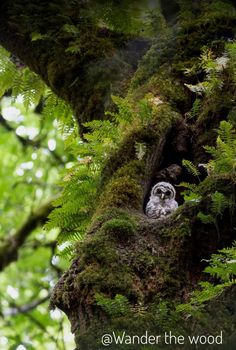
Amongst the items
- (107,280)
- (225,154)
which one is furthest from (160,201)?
(107,280)

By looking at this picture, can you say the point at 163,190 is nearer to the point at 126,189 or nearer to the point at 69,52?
the point at 126,189

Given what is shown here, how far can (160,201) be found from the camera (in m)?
3.83

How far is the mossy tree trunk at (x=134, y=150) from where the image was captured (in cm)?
288

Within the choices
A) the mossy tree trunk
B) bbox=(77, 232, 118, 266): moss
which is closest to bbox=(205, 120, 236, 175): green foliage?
the mossy tree trunk

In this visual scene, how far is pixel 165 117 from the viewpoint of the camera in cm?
403

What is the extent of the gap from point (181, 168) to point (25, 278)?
24.7ft

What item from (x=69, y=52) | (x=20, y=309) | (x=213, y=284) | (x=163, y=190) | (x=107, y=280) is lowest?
(x=20, y=309)

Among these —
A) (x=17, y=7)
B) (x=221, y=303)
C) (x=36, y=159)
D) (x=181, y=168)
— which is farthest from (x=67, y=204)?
(x=36, y=159)

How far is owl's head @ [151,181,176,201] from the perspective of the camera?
385 centimetres

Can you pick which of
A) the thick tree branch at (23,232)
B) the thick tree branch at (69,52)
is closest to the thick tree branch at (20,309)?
the thick tree branch at (23,232)

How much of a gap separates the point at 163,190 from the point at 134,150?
33 centimetres

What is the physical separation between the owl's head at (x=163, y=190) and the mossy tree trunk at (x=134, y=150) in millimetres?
56

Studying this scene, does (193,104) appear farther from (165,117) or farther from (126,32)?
(126,32)

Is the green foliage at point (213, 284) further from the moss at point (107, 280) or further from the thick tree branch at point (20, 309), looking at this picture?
the thick tree branch at point (20, 309)
